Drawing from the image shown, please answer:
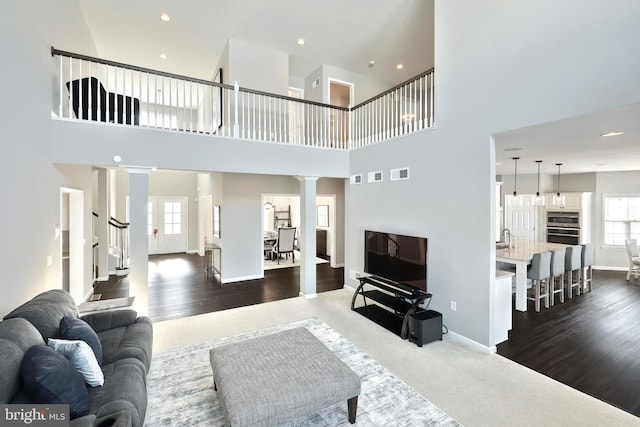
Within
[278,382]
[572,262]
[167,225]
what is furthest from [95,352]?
[167,225]

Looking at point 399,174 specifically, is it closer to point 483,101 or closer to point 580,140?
point 483,101

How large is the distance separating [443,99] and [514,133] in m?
1.14

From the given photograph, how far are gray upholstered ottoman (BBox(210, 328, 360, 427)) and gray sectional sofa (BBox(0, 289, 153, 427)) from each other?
2.08ft

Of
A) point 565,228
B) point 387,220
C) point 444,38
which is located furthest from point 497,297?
point 565,228

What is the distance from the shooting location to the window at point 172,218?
34.2 ft

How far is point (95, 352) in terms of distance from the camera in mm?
2385

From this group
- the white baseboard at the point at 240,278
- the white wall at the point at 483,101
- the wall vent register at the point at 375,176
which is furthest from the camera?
the white baseboard at the point at 240,278

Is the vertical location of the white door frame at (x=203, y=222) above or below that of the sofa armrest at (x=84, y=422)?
above

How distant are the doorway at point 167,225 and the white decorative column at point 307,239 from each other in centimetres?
665

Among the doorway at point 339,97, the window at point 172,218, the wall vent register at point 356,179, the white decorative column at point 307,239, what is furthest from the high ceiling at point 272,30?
the window at point 172,218

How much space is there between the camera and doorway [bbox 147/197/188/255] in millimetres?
10148

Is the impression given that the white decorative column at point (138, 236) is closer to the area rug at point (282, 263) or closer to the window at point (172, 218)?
the area rug at point (282, 263)

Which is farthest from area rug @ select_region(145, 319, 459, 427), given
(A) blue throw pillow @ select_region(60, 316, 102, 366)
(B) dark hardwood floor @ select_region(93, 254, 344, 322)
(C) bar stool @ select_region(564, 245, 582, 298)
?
(C) bar stool @ select_region(564, 245, 582, 298)

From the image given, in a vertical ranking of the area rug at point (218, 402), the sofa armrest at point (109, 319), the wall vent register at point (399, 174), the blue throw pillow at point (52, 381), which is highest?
the wall vent register at point (399, 174)
